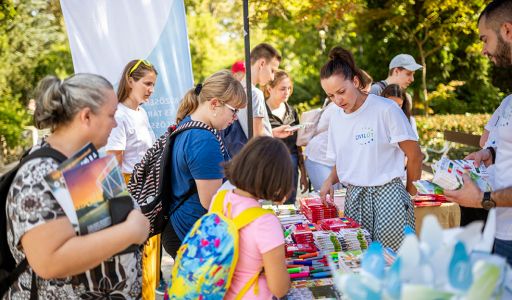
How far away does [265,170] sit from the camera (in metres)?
1.75

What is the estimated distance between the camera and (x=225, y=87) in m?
2.56

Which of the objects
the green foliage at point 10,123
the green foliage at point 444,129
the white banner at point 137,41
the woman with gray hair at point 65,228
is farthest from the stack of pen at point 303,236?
the green foliage at point 10,123

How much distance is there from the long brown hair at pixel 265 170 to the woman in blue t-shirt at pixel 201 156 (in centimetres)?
68

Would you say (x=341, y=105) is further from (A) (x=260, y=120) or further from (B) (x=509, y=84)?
(B) (x=509, y=84)

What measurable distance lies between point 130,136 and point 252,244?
6.91 ft

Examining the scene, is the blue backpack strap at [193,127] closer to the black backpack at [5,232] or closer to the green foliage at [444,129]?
the black backpack at [5,232]

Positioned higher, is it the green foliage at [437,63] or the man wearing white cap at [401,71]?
the man wearing white cap at [401,71]

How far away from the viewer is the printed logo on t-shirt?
2.83 m

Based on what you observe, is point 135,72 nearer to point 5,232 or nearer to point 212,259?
point 5,232

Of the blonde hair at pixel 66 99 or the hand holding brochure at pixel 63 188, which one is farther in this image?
the blonde hair at pixel 66 99

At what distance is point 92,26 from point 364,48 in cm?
1412

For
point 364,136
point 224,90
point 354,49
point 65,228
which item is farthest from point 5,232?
point 354,49

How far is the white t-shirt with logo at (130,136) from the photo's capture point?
3.45 m

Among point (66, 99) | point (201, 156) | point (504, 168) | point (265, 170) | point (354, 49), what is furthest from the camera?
point (354, 49)
